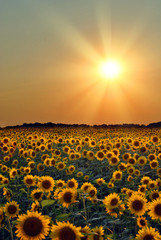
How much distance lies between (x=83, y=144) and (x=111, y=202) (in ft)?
34.0

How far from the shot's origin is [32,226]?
3.33m

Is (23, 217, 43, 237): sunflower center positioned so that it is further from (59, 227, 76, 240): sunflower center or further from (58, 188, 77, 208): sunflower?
(58, 188, 77, 208): sunflower

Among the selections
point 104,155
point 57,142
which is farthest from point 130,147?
point 57,142

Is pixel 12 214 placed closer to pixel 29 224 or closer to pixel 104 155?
pixel 29 224

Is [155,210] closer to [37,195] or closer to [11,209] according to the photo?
[11,209]

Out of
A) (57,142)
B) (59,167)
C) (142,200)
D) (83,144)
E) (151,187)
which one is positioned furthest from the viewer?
(57,142)

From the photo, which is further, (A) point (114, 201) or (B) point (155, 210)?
(A) point (114, 201)

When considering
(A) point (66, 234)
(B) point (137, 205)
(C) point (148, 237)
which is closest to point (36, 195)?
(B) point (137, 205)

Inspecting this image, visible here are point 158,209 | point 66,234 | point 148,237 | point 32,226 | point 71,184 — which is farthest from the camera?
point 71,184

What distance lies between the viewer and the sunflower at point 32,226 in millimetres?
3336

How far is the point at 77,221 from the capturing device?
23.8 ft

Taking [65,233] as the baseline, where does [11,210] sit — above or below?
below

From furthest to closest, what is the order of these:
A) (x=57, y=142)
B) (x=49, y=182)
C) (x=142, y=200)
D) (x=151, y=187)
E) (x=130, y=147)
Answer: (x=57, y=142), (x=130, y=147), (x=151, y=187), (x=49, y=182), (x=142, y=200)

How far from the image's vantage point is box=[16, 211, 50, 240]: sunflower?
334cm
